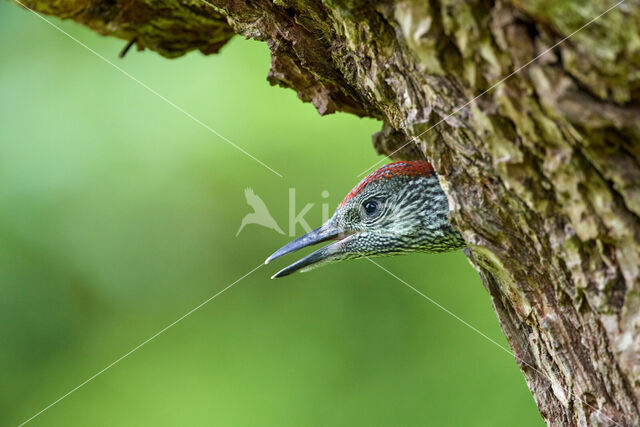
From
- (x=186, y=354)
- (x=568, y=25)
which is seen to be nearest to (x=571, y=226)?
(x=568, y=25)

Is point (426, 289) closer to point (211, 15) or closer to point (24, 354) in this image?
point (211, 15)

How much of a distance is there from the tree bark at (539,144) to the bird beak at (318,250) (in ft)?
2.94

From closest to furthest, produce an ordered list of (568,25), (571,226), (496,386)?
(568,25) → (571,226) → (496,386)

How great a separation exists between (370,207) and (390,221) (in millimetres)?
157

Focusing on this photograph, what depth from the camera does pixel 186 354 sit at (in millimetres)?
6441

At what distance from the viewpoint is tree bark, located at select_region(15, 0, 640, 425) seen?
5.98ft

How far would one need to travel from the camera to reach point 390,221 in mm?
3596

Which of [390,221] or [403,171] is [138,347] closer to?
[390,221]

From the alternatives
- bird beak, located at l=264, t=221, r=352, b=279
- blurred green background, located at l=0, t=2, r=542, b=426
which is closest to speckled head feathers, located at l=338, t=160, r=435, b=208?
bird beak, located at l=264, t=221, r=352, b=279

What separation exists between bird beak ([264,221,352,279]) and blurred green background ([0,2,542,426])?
237 cm

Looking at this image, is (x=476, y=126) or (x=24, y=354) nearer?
(x=476, y=126)

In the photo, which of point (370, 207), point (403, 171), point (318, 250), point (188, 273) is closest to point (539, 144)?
point (403, 171)

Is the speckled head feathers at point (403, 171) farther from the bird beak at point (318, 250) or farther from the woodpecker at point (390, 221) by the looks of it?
the bird beak at point (318, 250)

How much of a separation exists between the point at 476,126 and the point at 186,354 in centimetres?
495
